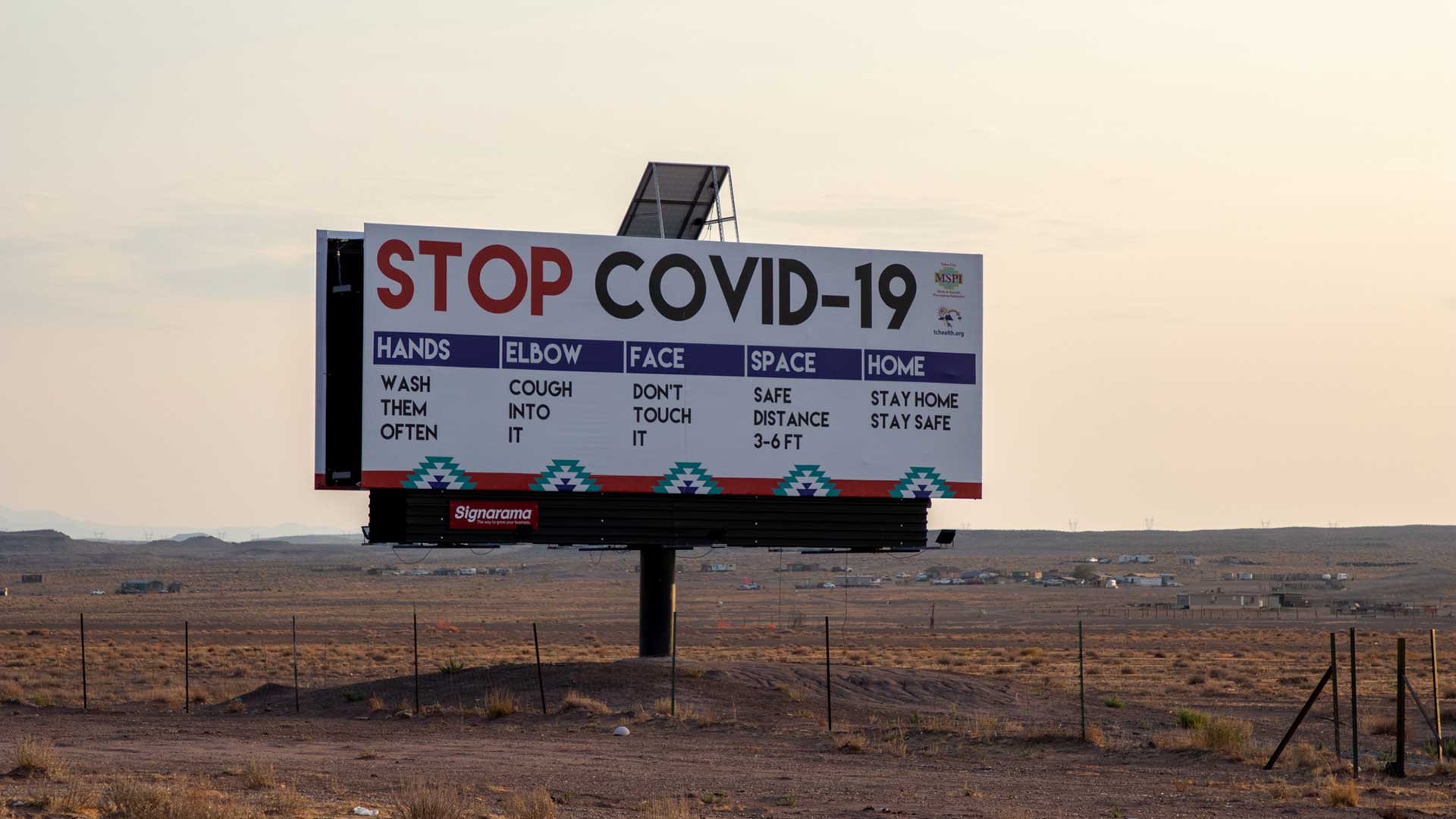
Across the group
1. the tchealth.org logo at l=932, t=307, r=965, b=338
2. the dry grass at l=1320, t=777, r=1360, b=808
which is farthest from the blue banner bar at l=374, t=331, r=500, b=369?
the dry grass at l=1320, t=777, r=1360, b=808

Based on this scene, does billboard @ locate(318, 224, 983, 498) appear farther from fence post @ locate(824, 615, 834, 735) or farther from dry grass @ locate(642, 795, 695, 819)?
dry grass @ locate(642, 795, 695, 819)

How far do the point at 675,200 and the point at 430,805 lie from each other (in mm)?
15606

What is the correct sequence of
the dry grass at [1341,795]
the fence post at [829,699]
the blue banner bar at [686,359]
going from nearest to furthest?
1. the dry grass at [1341,795]
2. the fence post at [829,699]
3. the blue banner bar at [686,359]

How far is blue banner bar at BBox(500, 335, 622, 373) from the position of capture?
84.1ft

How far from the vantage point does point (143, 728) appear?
2547 cm

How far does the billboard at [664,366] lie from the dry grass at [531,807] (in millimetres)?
9678

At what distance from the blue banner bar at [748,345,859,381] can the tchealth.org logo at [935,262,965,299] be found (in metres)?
1.88

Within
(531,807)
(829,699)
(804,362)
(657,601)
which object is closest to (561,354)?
(804,362)

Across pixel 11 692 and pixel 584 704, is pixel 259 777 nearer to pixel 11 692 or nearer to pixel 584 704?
pixel 584 704

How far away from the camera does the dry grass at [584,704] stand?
26311mm

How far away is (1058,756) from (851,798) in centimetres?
564

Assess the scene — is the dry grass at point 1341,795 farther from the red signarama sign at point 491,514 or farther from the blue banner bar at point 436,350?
the blue banner bar at point 436,350

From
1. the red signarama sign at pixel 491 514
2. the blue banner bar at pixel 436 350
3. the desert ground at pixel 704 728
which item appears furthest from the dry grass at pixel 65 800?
the blue banner bar at pixel 436 350

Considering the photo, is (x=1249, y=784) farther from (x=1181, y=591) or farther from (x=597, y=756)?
(x=1181, y=591)
